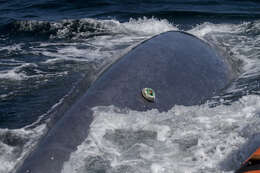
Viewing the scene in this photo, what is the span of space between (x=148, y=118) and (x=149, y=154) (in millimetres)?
750

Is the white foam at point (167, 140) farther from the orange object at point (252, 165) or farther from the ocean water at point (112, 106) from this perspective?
the orange object at point (252, 165)

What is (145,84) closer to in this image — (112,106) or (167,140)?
(112,106)

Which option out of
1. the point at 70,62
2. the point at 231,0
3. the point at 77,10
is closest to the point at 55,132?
the point at 70,62

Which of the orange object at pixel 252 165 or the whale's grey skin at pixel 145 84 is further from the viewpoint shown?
the whale's grey skin at pixel 145 84

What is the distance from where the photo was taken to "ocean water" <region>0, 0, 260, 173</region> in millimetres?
4566

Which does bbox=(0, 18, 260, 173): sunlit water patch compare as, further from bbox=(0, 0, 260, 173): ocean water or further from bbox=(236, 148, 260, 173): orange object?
bbox=(236, 148, 260, 173): orange object

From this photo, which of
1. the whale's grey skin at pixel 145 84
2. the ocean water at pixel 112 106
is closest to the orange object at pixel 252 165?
the ocean water at pixel 112 106

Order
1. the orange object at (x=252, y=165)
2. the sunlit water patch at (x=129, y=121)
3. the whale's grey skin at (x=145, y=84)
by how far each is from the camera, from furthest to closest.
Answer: the sunlit water patch at (x=129, y=121) → the whale's grey skin at (x=145, y=84) → the orange object at (x=252, y=165)

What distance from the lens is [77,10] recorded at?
15.7 meters

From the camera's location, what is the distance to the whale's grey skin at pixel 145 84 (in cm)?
432

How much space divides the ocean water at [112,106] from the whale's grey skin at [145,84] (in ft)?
0.46

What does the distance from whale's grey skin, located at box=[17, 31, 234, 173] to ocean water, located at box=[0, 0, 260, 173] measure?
141 millimetres

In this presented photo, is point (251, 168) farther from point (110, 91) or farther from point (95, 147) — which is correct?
point (110, 91)

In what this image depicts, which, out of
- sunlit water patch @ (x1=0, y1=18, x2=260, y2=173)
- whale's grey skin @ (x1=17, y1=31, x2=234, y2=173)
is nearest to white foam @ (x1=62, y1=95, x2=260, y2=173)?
sunlit water patch @ (x1=0, y1=18, x2=260, y2=173)
